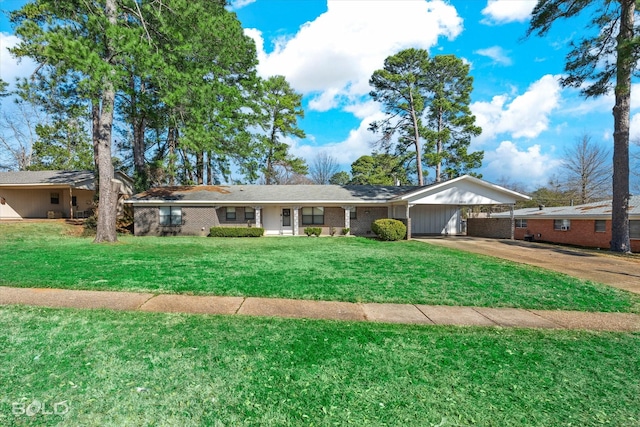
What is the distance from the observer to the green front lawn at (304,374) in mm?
2344

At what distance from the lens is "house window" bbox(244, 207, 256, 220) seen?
2041cm

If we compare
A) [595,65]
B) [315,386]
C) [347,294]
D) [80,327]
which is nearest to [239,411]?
[315,386]

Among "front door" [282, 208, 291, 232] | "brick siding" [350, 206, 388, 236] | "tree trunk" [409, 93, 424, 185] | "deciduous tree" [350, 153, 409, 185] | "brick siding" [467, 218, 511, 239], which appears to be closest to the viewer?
"brick siding" [467, 218, 511, 239]

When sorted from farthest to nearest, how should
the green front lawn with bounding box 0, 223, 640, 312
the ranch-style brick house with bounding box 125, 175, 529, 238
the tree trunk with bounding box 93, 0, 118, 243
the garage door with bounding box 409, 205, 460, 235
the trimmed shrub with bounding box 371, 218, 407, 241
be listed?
the garage door with bounding box 409, 205, 460, 235, the ranch-style brick house with bounding box 125, 175, 529, 238, the trimmed shrub with bounding box 371, 218, 407, 241, the tree trunk with bounding box 93, 0, 118, 243, the green front lawn with bounding box 0, 223, 640, 312

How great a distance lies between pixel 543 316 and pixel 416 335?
8.41 ft

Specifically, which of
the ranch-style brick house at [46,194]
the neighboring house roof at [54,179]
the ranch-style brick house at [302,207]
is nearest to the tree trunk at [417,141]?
the ranch-style brick house at [302,207]

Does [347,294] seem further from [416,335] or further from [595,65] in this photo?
[595,65]

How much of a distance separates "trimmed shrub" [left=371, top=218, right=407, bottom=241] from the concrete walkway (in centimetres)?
1143

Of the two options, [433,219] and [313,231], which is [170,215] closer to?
[313,231]

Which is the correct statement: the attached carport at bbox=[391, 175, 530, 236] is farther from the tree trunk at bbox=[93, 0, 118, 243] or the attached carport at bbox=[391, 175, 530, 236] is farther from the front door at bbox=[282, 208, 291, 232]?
the tree trunk at bbox=[93, 0, 118, 243]

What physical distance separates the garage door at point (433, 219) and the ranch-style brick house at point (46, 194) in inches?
849

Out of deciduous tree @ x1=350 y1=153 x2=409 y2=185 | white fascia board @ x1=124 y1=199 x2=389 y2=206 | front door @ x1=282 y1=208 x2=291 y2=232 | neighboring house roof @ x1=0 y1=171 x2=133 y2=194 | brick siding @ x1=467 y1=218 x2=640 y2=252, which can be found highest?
deciduous tree @ x1=350 y1=153 x2=409 y2=185

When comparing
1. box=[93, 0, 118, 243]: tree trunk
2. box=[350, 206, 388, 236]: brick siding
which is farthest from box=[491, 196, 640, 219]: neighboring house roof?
box=[93, 0, 118, 243]: tree trunk

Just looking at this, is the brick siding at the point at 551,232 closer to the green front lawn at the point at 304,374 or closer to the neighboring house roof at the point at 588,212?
the neighboring house roof at the point at 588,212
